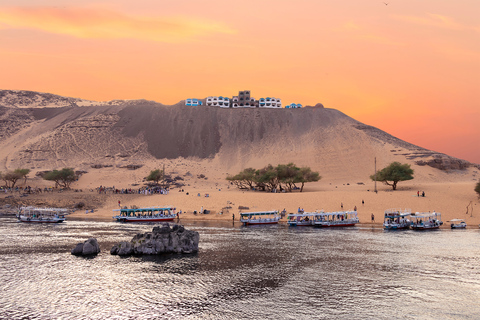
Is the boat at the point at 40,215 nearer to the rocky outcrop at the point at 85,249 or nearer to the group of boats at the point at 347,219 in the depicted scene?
the rocky outcrop at the point at 85,249

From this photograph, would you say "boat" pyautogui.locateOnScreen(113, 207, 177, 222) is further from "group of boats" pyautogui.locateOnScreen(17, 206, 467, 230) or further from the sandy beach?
the sandy beach

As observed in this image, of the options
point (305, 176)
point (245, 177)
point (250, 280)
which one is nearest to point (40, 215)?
point (245, 177)

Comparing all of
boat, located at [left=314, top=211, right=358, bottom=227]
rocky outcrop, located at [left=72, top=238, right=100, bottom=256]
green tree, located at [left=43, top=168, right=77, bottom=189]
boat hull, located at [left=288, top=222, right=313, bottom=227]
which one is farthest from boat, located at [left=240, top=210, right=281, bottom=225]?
green tree, located at [left=43, top=168, right=77, bottom=189]

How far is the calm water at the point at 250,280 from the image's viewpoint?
88.4ft

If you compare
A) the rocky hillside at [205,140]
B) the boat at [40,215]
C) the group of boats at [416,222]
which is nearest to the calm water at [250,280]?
the group of boats at [416,222]

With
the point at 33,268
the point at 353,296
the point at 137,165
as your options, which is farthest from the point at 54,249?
the point at 137,165

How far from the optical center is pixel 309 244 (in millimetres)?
50844

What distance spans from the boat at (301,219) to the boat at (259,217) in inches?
110

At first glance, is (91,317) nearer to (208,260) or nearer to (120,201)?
(208,260)

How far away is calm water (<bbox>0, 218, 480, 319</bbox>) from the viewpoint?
27.0 m

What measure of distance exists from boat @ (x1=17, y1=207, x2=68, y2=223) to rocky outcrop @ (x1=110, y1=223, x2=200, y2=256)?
1302 inches

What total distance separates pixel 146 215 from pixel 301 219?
30.1m

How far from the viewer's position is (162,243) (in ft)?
151

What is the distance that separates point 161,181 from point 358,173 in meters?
69.2
